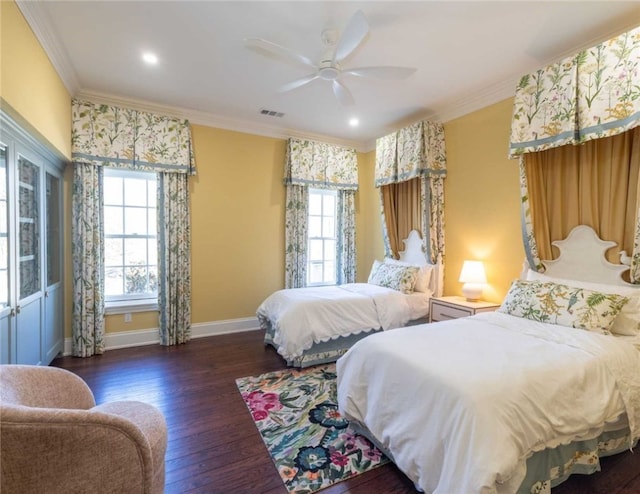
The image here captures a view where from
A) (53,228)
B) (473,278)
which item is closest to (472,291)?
(473,278)

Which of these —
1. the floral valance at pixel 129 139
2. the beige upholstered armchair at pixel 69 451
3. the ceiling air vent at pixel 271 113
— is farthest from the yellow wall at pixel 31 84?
the ceiling air vent at pixel 271 113

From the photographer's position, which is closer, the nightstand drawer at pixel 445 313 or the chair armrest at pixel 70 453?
the chair armrest at pixel 70 453

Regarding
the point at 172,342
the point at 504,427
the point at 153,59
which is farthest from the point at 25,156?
the point at 504,427

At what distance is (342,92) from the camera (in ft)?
9.37

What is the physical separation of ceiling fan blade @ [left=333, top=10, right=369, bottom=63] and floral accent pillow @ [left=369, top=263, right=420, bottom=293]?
8.49ft

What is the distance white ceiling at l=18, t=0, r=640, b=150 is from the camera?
88.0 inches

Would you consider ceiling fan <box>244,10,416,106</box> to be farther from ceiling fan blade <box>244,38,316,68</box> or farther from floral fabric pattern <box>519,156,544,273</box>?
floral fabric pattern <box>519,156,544,273</box>

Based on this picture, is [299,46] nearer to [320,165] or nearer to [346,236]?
[320,165]

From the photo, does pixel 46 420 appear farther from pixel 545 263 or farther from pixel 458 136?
pixel 458 136

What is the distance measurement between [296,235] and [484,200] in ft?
8.38

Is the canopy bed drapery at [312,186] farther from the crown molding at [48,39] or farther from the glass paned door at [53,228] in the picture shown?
the glass paned door at [53,228]

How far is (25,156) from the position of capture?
2613 mm

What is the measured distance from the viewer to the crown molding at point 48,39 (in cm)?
215

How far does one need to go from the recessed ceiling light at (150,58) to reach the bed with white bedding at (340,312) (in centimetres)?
264
